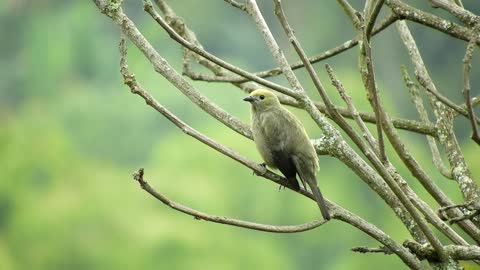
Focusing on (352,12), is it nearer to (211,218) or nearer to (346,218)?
(346,218)

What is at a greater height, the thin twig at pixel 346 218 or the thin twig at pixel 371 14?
the thin twig at pixel 371 14

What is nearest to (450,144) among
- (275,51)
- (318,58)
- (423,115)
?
(423,115)

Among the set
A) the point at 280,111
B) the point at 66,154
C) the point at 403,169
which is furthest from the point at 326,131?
the point at 66,154

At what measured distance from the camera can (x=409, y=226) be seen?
86.2 inches

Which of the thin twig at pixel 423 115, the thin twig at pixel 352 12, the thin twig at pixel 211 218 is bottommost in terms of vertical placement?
the thin twig at pixel 211 218

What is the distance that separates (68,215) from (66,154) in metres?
0.81

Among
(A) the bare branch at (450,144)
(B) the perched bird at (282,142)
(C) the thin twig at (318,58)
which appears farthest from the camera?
(B) the perched bird at (282,142)

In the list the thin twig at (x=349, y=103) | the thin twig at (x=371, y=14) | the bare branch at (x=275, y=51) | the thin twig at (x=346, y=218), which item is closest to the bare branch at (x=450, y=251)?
the thin twig at (x=346, y=218)

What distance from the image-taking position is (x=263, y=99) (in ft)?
12.1

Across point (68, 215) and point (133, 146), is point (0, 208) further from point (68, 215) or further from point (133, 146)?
point (133, 146)

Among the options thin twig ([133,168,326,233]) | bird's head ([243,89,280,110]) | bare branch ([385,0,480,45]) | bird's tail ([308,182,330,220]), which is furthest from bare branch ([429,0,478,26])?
bird's head ([243,89,280,110])

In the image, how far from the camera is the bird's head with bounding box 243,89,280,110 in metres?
3.64

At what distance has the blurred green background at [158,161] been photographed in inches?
355

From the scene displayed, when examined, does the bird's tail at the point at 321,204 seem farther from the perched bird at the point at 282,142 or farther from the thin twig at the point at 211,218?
the perched bird at the point at 282,142
